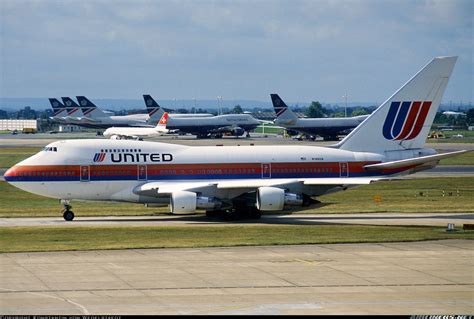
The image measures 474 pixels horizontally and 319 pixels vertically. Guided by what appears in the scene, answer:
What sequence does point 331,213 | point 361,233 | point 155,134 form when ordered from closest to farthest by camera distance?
point 361,233
point 331,213
point 155,134

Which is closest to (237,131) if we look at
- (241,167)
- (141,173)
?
(241,167)

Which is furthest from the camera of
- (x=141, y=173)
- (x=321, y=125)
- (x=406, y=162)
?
(x=321, y=125)

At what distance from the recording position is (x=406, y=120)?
5219 cm

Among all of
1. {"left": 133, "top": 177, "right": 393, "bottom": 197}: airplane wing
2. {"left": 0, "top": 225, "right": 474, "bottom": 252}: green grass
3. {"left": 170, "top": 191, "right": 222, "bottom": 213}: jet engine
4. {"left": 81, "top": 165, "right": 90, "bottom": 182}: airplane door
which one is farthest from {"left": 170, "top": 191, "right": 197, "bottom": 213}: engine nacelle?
{"left": 81, "top": 165, "right": 90, "bottom": 182}: airplane door

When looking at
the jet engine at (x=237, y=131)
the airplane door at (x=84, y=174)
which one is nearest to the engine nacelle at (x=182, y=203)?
the airplane door at (x=84, y=174)

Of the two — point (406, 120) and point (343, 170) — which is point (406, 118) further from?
point (343, 170)

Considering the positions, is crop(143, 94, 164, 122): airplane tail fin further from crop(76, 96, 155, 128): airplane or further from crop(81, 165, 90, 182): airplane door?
crop(81, 165, 90, 182): airplane door

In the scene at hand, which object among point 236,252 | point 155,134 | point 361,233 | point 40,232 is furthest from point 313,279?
point 155,134

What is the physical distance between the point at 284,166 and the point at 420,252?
1540 centimetres

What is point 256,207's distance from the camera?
4897 cm

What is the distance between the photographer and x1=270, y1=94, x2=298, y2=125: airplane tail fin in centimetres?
15775

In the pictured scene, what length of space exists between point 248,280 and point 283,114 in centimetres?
13149

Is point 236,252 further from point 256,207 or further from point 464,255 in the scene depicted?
point 256,207

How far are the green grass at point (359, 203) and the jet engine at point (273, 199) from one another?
165cm
